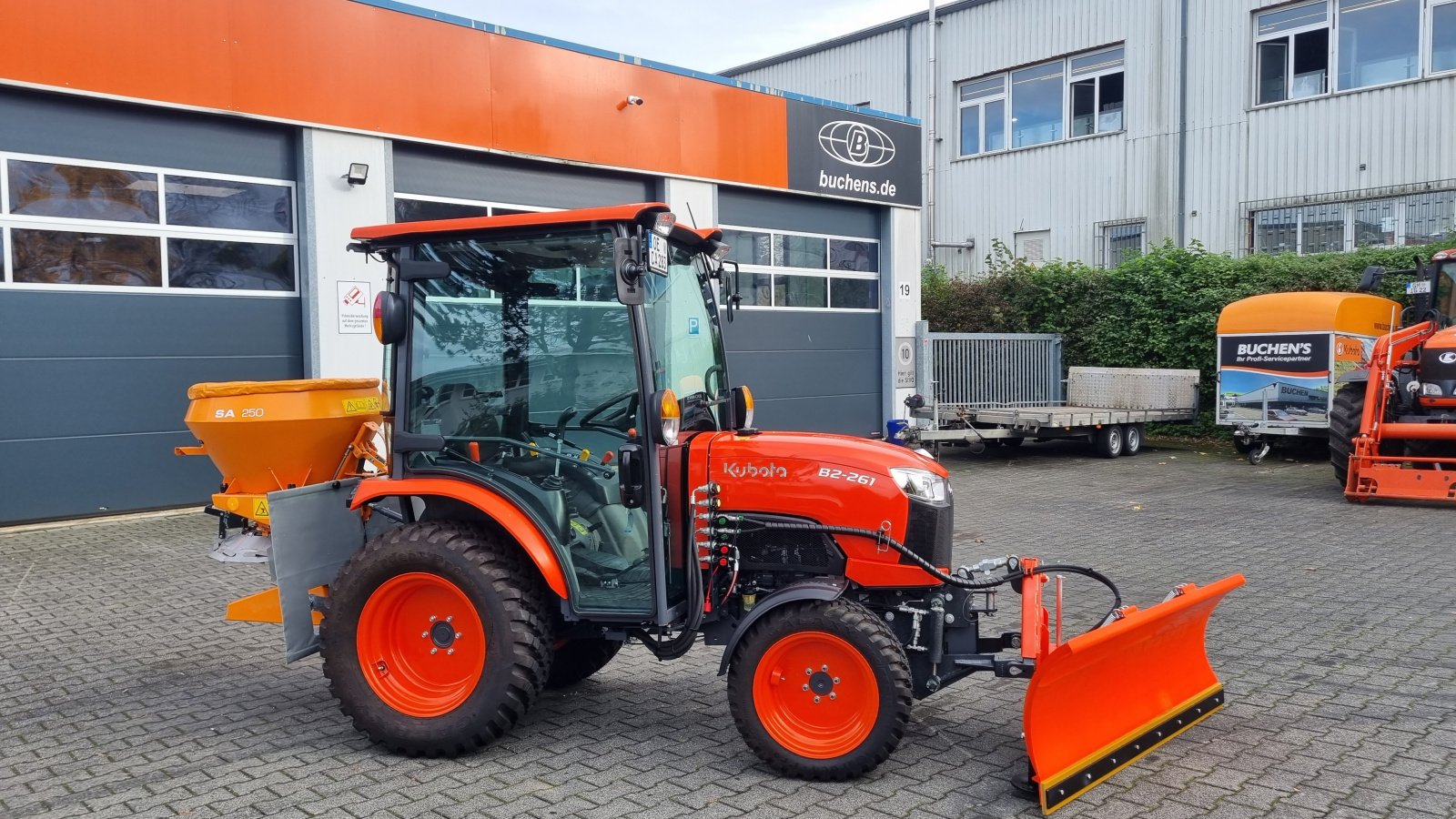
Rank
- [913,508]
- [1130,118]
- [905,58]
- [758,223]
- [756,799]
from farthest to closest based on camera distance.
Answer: [905,58]
[1130,118]
[758,223]
[913,508]
[756,799]

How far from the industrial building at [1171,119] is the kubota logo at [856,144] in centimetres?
652

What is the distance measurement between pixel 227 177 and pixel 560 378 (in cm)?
768

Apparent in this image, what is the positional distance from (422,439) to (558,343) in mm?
718

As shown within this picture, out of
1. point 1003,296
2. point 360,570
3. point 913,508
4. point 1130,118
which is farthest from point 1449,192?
point 360,570

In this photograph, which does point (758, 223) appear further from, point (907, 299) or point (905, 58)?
point (905, 58)

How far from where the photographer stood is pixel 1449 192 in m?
17.3

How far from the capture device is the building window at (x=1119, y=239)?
21125 mm

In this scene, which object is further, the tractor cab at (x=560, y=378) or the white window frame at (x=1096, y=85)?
the white window frame at (x=1096, y=85)

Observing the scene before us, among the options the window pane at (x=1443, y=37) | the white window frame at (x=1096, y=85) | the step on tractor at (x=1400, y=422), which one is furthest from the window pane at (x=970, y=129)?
the step on tractor at (x=1400, y=422)

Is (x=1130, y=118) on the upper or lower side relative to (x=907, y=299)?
upper

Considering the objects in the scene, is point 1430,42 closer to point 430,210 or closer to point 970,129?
point 970,129

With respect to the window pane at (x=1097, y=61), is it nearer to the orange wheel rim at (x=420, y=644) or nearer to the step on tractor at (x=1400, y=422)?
the step on tractor at (x=1400, y=422)

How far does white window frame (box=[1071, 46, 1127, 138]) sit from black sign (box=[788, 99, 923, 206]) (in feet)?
18.9

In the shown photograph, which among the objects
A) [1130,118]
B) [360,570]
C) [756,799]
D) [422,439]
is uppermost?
[1130,118]
